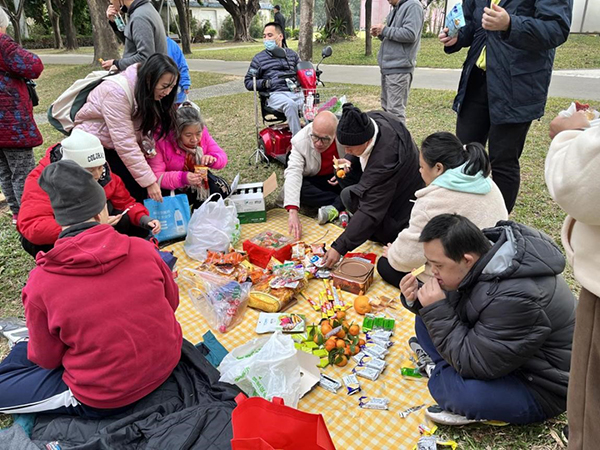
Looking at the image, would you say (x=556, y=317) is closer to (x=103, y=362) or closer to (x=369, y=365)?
(x=369, y=365)

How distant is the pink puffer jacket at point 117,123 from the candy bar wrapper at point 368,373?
7.84ft

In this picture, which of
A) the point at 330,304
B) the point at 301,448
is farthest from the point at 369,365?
the point at 301,448

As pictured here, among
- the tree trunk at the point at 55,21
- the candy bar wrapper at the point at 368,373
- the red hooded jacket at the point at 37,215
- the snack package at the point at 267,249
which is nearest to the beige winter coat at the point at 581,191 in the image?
the candy bar wrapper at the point at 368,373

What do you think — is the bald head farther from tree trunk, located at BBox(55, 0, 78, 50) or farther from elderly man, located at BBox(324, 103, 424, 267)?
tree trunk, located at BBox(55, 0, 78, 50)

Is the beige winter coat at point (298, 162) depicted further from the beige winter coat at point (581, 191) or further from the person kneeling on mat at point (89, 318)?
the beige winter coat at point (581, 191)

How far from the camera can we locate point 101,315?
6.00 feet

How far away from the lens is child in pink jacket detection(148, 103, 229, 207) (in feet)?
13.3

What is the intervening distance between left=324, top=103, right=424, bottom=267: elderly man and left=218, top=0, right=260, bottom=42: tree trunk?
31924mm

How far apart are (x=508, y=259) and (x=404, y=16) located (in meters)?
4.95

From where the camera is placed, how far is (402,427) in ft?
7.22

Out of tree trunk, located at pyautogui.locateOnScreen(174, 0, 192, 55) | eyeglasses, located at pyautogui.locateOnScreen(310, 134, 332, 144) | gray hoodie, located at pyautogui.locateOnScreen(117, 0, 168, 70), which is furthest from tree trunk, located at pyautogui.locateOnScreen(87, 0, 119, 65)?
eyeglasses, located at pyautogui.locateOnScreen(310, 134, 332, 144)

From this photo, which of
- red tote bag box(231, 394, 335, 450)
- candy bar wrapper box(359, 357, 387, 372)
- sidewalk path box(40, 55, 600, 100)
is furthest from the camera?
sidewalk path box(40, 55, 600, 100)

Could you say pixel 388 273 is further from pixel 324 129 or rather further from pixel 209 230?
pixel 209 230

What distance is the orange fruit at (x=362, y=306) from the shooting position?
3.01 m
